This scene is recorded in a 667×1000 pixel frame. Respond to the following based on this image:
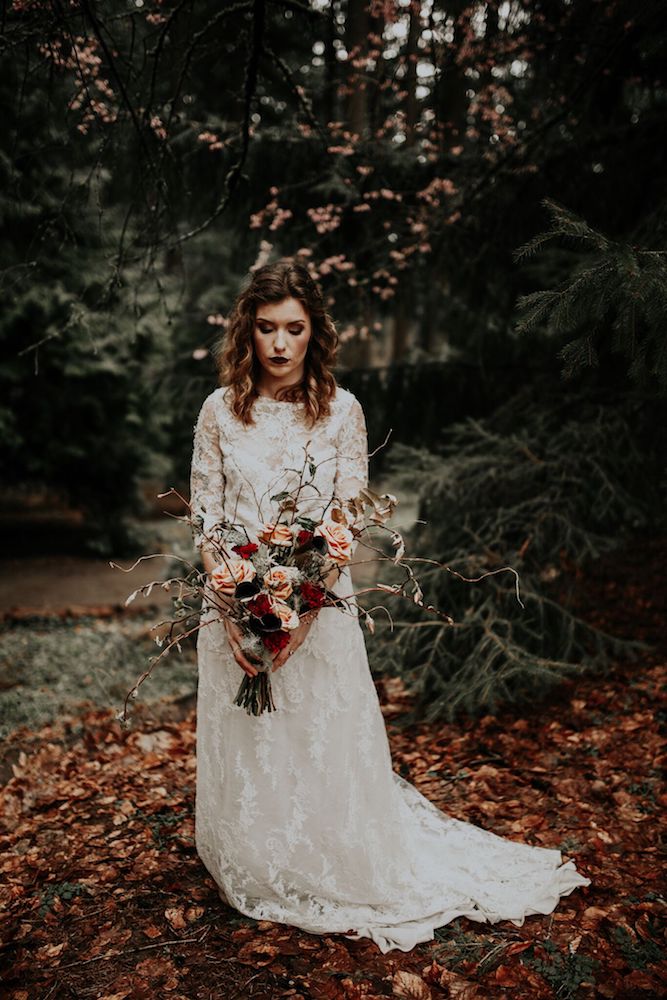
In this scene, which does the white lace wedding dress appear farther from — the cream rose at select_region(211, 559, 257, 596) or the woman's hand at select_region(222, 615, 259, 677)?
the cream rose at select_region(211, 559, 257, 596)

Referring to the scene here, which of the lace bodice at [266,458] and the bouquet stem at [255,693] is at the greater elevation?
the lace bodice at [266,458]

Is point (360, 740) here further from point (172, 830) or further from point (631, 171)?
point (631, 171)

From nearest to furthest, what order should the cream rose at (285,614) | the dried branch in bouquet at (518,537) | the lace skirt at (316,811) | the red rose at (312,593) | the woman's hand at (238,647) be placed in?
the cream rose at (285,614)
the red rose at (312,593)
the woman's hand at (238,647)
the lace skirt at (316,811)
the dried branch in bouquet at (518,537)

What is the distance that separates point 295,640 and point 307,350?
1.21 m

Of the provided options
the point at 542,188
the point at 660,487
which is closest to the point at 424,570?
the point at 660,487

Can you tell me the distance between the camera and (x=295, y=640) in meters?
2.61

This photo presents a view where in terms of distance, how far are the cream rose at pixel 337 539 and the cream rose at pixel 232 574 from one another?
0.87 ft

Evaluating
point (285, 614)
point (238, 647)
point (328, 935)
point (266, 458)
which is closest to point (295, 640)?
point (238, 647)

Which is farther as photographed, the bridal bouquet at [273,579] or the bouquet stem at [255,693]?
the bouquet stem at [255,693]

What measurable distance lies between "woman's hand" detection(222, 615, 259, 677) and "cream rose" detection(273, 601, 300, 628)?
0.80 feet

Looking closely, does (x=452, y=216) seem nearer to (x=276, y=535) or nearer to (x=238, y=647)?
(x=276, y=535)

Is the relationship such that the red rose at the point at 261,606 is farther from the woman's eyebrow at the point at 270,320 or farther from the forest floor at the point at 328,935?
the forest floor at the point at 328,935

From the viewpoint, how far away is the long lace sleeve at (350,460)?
284 centimetres

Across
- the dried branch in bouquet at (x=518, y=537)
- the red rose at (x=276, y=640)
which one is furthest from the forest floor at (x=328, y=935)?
the red rose at (x=276, y=640)
